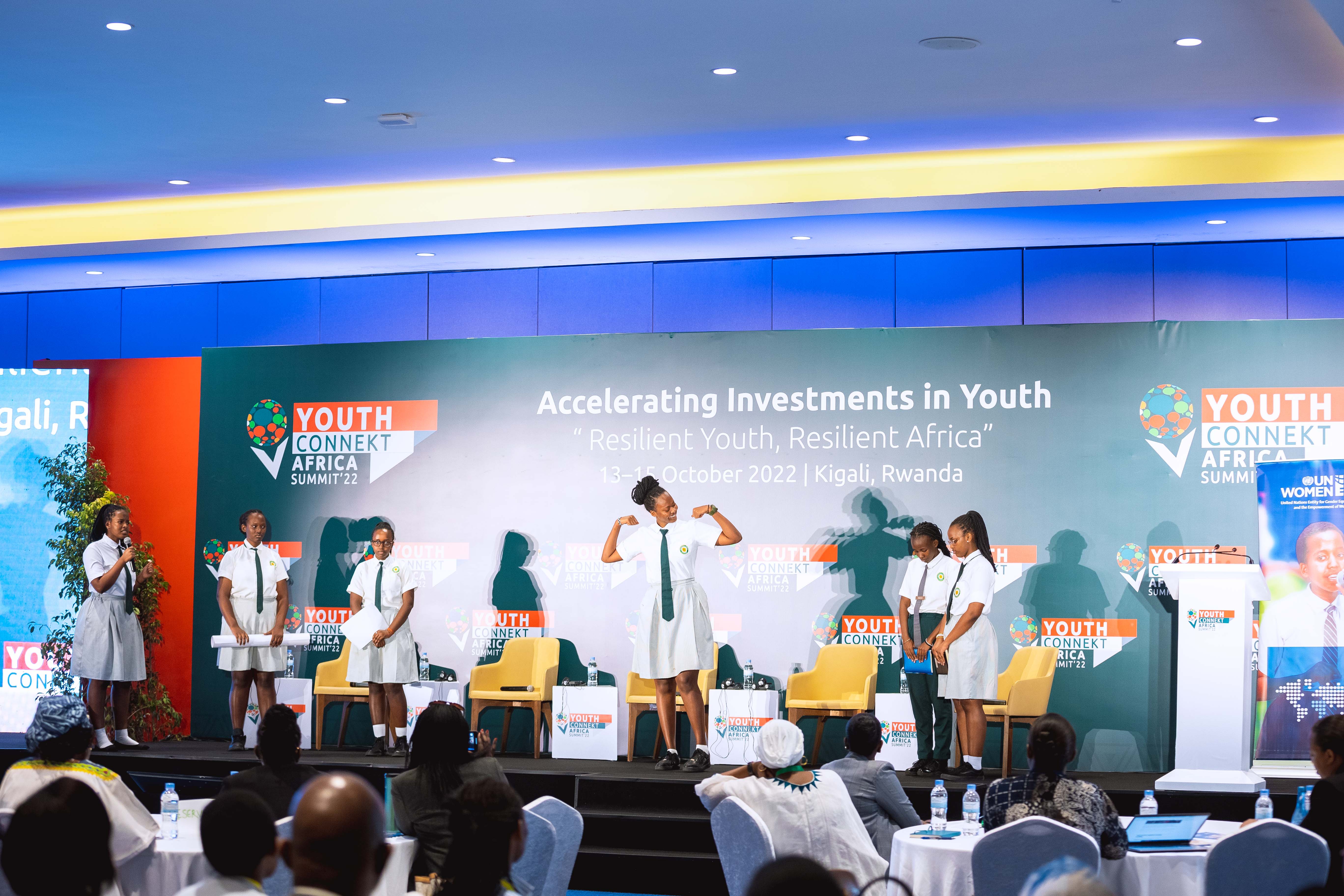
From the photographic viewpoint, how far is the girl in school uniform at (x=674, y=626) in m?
Result: 8.54

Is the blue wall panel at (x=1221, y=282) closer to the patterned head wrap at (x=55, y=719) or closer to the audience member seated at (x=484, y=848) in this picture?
the patterned head wrap at (x=55, y=719)

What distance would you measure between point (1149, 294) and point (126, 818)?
7263mm

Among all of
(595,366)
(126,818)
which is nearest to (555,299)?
(595,366)

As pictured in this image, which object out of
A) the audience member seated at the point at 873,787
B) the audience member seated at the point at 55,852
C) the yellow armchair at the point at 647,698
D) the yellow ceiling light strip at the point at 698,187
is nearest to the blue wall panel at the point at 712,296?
the yellow ceiling light strip at the point at 698,187

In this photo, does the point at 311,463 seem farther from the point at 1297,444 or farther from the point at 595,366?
the point at 1297,444

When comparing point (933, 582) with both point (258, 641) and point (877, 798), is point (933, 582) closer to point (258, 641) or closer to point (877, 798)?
point (877, 798)

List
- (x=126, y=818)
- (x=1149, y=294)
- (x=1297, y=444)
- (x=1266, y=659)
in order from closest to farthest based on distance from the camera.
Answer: (x=126, y=818), (x=1266, y=659), (x=1297, y=444), (x=1149, y=294)

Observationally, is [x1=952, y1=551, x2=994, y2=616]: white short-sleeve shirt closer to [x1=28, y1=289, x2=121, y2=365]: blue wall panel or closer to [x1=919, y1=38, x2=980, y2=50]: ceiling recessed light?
[x1=919, y1=38, x2=980, y2=50]: ceiling recessed light

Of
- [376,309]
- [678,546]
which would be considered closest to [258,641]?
[376,309]

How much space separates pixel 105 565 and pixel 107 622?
380 millimetres

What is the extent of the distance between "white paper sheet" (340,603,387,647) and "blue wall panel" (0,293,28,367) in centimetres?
454

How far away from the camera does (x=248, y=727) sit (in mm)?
9789

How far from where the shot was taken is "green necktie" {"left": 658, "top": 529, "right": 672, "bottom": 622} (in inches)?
338

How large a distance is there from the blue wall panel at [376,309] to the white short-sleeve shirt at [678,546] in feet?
9.78
